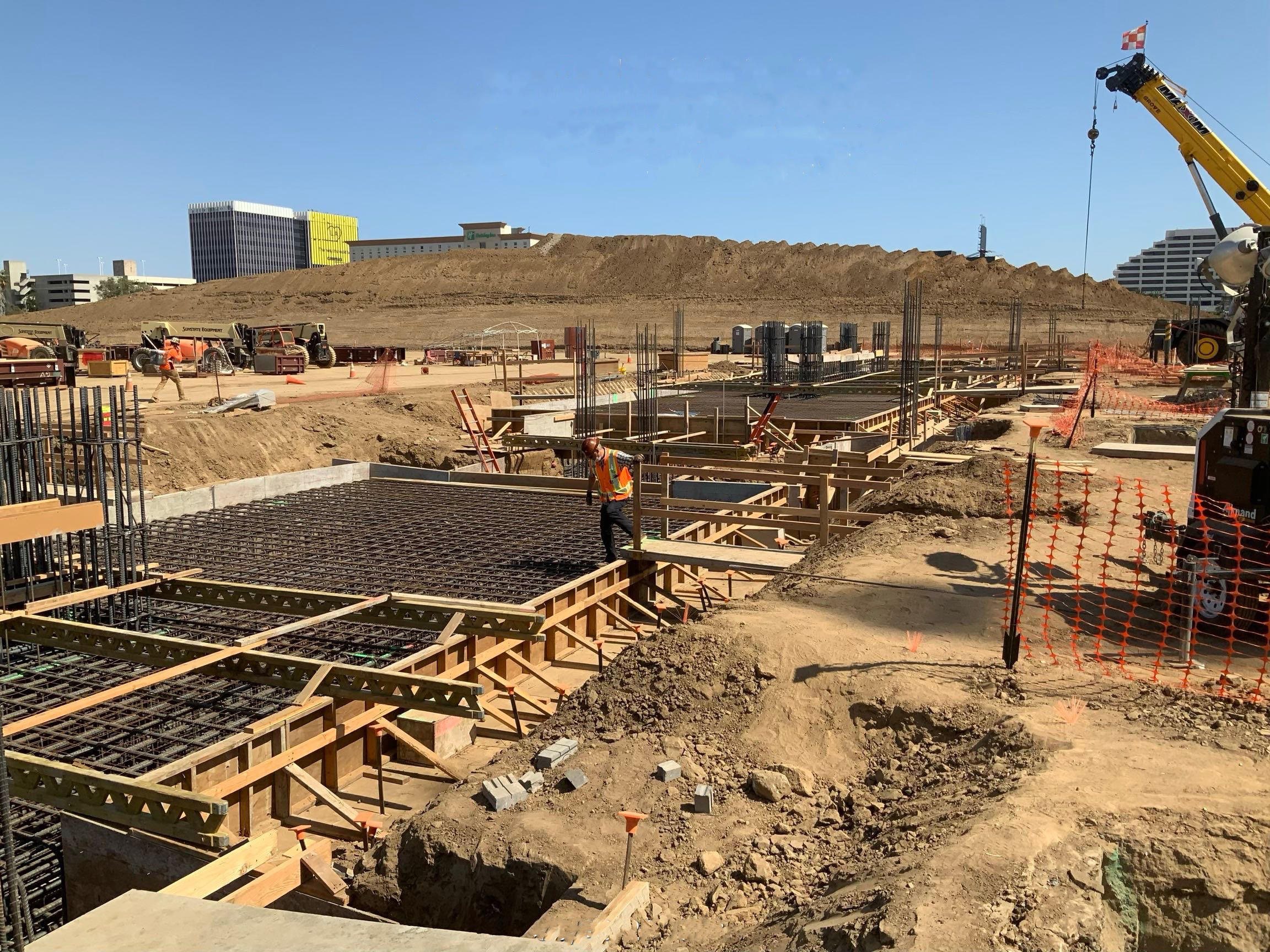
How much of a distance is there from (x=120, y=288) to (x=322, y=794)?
A: 119721mm

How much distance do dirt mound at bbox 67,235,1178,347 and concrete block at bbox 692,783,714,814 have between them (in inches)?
1981

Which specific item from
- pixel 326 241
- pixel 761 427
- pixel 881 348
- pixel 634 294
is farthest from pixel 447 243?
pixel 761 427

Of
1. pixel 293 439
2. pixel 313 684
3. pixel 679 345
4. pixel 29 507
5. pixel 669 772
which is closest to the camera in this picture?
pixel 669 772

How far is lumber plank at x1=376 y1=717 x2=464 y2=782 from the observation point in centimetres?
664

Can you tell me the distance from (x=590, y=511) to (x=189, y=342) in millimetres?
26638

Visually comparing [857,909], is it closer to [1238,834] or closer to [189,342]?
[1238,834]

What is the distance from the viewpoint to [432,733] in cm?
714

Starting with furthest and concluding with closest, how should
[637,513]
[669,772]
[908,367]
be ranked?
[908,367]
[637,513]
[669,772]

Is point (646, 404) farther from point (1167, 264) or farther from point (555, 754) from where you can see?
point (1167, 264)

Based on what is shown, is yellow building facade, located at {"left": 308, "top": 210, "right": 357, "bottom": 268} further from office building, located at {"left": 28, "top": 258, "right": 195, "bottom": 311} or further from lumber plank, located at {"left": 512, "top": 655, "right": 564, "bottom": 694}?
lumber plank, located at {"left": 512, "top": 655, "right": 564, "bottom": 694}

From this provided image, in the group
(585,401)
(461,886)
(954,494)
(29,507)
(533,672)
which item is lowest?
(461,886)

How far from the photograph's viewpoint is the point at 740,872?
4.29m

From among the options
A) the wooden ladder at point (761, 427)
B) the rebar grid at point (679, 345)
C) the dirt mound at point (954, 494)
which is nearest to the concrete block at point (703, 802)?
the dirt mound at point (954, 494)

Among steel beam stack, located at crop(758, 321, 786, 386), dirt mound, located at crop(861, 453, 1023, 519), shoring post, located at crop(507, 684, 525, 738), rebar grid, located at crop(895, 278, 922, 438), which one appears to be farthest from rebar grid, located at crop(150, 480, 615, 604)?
steel beam stack, located at crop(758, 321, 786, 386)
